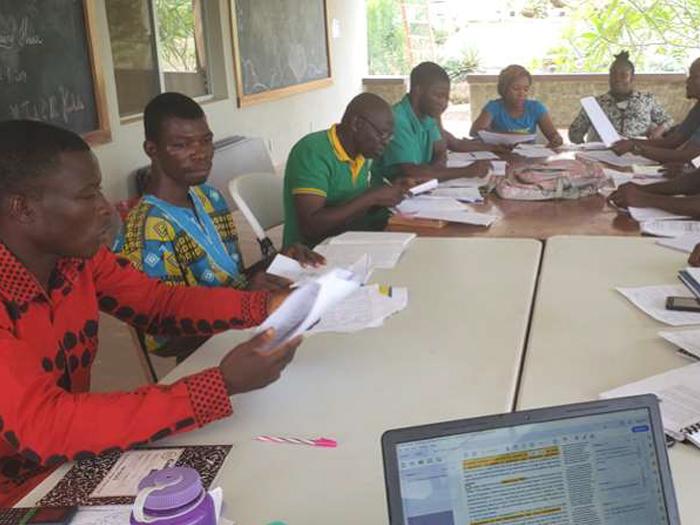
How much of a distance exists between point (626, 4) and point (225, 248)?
23.1 feet

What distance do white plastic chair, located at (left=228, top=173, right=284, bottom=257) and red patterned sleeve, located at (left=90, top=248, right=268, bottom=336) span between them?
898mm

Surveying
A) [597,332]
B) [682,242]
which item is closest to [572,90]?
[682,242]

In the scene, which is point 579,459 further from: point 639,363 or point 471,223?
point 471,223

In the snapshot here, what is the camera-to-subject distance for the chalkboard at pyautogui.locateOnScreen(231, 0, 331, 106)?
529cm

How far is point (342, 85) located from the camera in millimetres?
7223

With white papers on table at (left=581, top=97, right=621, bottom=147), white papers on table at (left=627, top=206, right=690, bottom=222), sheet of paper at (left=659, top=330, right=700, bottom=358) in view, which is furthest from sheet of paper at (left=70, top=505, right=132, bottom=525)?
white papers on table at (left=581, top=97, right=621, bottom=147)

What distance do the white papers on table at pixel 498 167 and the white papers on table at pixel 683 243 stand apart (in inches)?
40.5

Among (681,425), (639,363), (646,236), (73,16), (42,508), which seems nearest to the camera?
(42,508)

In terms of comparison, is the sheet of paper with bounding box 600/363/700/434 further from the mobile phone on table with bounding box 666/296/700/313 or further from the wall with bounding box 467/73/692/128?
the wall with bounding box 467/73/692/128

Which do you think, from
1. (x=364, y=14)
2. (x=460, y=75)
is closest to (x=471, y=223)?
(x=364, y=14)

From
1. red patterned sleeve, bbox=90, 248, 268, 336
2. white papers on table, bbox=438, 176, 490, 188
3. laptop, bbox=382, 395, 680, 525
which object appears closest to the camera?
laptop, bbox=382, 395, 680, 525

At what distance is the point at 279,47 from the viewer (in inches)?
229

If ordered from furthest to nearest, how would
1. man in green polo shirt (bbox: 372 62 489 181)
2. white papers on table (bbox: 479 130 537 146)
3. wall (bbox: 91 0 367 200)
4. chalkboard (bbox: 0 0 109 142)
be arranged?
wall (bbox: 91 0 367 200)
white papers on table (bbox: 479 130 537 146)
chalkboard (bbox: 0 0 109 142)
man in green polo shirt (bbox: 372 62 489 181)

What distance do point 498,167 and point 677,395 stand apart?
2.12m
